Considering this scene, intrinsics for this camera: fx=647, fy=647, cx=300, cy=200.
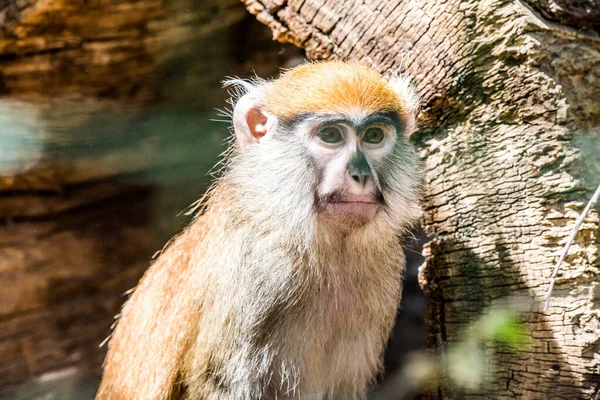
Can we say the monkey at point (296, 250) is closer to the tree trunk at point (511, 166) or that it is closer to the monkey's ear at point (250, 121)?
the monkey's ear at point (250, 121)

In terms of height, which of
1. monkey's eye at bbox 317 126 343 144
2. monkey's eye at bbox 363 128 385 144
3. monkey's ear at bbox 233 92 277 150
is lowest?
monkey's ear at bbox 233 92 277 150

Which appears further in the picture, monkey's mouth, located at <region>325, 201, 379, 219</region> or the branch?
monkey's mouth, located at <region>325, 201, 379, 219</region>

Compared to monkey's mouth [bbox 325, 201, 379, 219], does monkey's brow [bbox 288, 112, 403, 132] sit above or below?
above

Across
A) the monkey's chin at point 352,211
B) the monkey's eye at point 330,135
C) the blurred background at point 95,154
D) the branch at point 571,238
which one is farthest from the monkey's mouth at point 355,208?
the blurred background at point 95,154

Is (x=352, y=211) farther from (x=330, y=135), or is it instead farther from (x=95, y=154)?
(x=95, y=154)

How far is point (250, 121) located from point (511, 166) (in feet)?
3.46

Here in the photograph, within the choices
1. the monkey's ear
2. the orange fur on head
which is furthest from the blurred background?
the orange fur on head

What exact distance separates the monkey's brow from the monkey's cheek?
0.98ft

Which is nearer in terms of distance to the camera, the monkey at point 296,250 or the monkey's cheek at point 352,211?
the monkey's cheek at point 352,211

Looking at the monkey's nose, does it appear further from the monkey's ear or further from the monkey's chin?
the monkey's ear

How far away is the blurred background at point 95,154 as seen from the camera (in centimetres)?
330

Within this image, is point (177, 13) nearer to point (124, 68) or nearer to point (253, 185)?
point (124, 68)

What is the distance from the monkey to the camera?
2463 millimetres

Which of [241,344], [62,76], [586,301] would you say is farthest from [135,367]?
[586,301]
